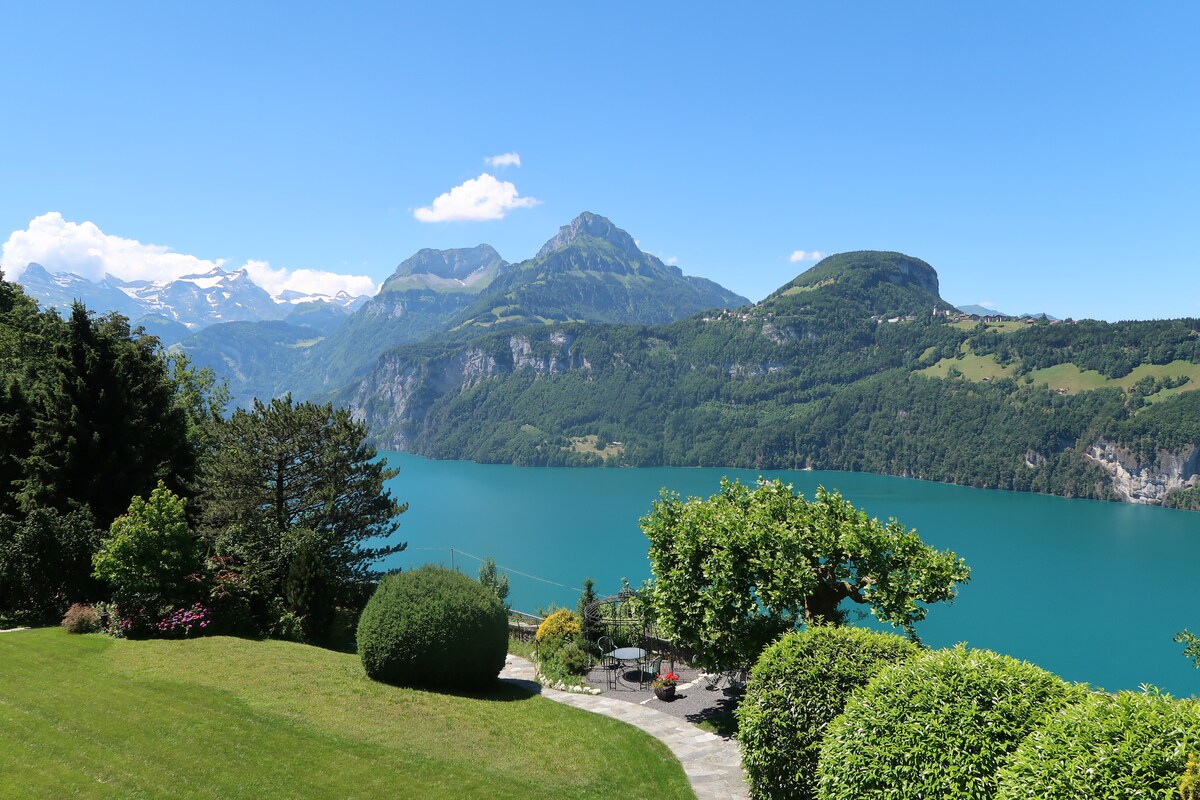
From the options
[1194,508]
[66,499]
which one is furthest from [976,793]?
[1194,508]

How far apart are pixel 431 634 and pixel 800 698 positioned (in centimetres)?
878

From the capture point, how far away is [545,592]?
64.0m

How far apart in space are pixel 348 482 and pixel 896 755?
2248 cm

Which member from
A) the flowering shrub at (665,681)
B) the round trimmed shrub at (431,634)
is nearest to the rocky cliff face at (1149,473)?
the flowering shrub at (665,681)

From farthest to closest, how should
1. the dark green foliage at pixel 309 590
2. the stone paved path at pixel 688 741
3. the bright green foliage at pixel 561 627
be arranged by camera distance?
the bright green foliage at pixel 561 627 → the dark green foliage at pixel 309 590 → the stone paved path at pixel 688 741

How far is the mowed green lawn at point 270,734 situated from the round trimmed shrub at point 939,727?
4.87 m

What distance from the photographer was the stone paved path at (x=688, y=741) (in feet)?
39.1

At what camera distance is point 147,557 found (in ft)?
58.9

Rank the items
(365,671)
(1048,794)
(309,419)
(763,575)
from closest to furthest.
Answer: (1048,794)
(763,575)
(365,671)
(309,419)

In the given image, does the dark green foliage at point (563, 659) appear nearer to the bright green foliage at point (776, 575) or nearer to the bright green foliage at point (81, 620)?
the bright green foliage at point (776, 575)

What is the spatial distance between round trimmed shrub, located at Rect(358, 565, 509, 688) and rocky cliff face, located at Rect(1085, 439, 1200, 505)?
166m

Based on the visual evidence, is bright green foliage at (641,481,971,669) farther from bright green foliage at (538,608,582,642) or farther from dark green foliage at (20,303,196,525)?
dark green foliage at (20,303,196,525)

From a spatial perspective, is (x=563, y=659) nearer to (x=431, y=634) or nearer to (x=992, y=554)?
(x=431, y=634)

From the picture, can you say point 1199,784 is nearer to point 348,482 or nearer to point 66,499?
point 348,482
